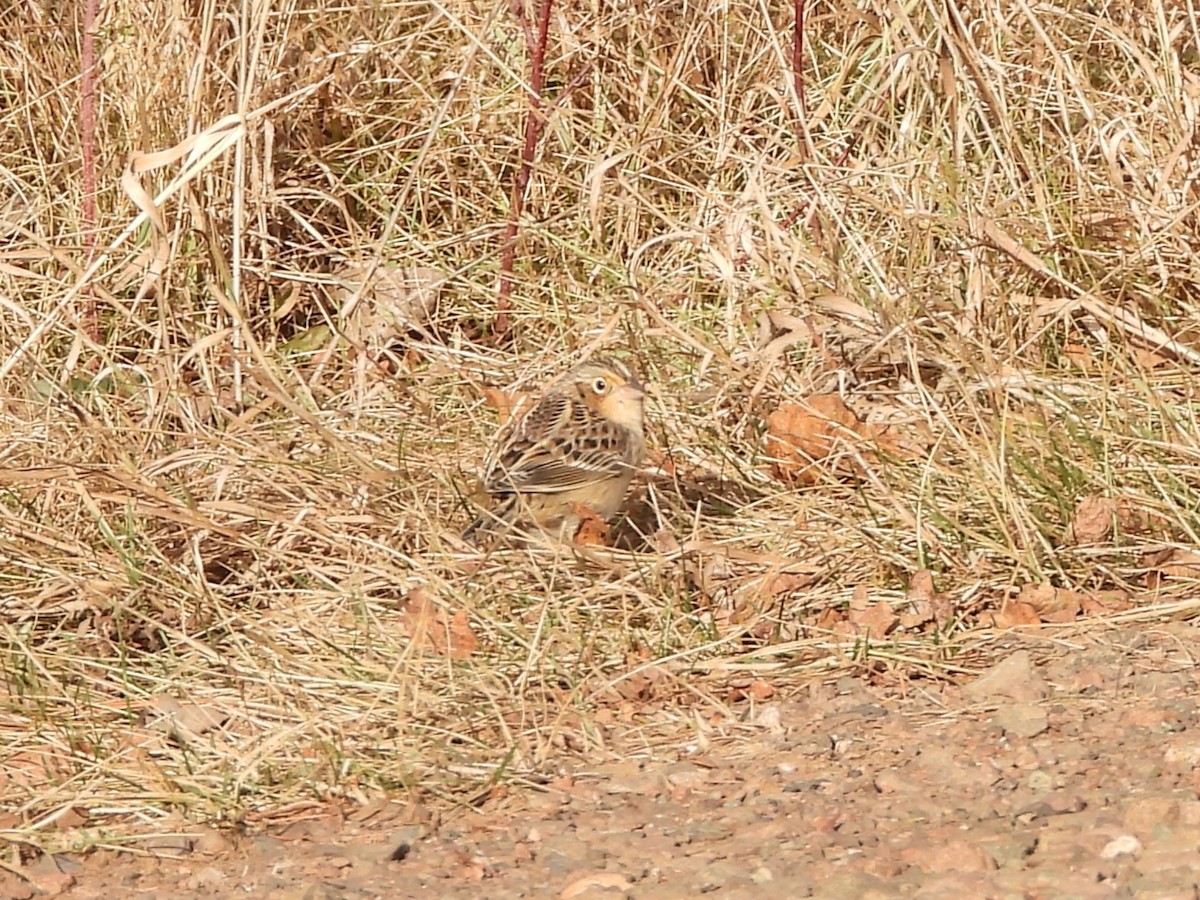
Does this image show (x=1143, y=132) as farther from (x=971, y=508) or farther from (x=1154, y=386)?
(x=971, y=508)

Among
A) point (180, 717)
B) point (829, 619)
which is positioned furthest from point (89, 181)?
point (829, 619)

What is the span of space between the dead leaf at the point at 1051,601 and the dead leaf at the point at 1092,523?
0.16m

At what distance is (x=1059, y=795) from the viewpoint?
395 cm

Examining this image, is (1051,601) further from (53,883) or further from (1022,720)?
(53,883)

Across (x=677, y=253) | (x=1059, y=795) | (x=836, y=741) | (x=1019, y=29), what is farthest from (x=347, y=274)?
(x=1059, y=795)

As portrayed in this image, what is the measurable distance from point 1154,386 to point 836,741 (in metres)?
1.88

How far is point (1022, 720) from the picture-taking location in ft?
14.2

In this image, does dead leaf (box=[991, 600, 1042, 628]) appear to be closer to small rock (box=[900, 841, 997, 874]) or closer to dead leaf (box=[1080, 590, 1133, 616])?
dead leaf (box=[1080, 590, 1133, 616])

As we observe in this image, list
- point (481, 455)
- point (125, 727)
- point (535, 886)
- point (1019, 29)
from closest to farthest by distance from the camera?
point (535, 886) → point (125, 727) → point (481, 455) → point (1019, 29)

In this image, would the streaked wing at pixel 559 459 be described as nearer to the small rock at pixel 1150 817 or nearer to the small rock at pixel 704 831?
the small rock at pixel 704 831

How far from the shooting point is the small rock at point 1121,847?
3.58 metres

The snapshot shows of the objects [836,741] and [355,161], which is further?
[355,161]

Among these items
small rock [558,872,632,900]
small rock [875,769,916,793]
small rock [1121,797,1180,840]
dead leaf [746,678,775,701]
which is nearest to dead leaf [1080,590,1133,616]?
dead leaf [746,678,775,701]

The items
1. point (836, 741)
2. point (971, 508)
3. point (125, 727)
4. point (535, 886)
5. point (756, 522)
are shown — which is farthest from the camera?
point (756, 522)
